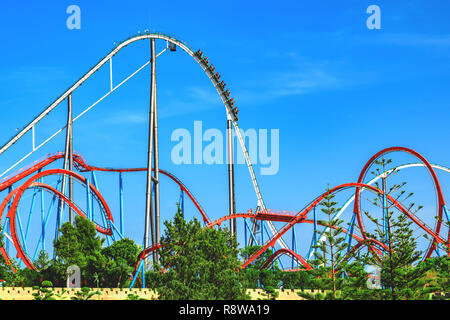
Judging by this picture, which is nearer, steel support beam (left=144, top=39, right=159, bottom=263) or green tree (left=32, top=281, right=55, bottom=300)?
green tree (left=32, top=281, right=55, bottom=300)

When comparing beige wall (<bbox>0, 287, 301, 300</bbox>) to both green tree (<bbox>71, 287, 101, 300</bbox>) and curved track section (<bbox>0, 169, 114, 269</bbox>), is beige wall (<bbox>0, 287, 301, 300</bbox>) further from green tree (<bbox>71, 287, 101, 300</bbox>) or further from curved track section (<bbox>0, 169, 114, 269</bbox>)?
curved track section (<bbox>0, 169, 114, 269</bbox>)

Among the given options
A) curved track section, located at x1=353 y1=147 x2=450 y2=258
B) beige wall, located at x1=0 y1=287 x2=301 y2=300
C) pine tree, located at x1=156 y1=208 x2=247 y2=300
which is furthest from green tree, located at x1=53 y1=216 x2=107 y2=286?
curved track section, located at x1=353 y1=147 x2=450 y2=258

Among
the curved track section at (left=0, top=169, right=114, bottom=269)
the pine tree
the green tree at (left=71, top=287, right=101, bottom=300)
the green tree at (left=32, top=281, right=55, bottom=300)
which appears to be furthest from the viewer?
the curved track section at (left=0, top=169, right=114, bottom=269)

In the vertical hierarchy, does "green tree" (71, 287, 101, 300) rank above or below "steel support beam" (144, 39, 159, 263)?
below

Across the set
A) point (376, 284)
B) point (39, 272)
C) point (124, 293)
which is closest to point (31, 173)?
point (39, 272)

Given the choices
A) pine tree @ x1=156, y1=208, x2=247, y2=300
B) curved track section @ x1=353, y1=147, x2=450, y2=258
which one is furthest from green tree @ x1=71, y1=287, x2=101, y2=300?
curved track section @ x1=353, y1=147, x2=450, y2=258

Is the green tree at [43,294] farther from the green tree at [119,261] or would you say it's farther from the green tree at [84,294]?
the green tree at [119,261]

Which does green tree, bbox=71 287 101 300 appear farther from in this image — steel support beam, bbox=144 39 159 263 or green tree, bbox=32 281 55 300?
steel support beam, bbox=144 39 159 263

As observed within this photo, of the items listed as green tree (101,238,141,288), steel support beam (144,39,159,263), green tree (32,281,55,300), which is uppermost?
steel support beam (144,39,159,263)

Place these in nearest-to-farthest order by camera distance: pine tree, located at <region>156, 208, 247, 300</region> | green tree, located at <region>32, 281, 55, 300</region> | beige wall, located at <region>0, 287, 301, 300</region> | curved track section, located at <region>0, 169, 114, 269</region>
Result: pine tree, located at <region>156, 208, 247, 300</region> → green tree, located at <region>32, 281, 55, 300</region> → beige wall, located at <region>0, 287, 301, 300</region> → curved track section, located at <region>0, 169, 114, 269</region>

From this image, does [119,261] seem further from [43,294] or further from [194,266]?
[194,266]

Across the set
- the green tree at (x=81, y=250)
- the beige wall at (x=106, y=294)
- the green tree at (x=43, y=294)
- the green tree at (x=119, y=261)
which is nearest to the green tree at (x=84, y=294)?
the beige wall at (x=106, y=294)

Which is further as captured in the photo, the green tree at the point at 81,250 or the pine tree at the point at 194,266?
the green tree at the point at 81,250
